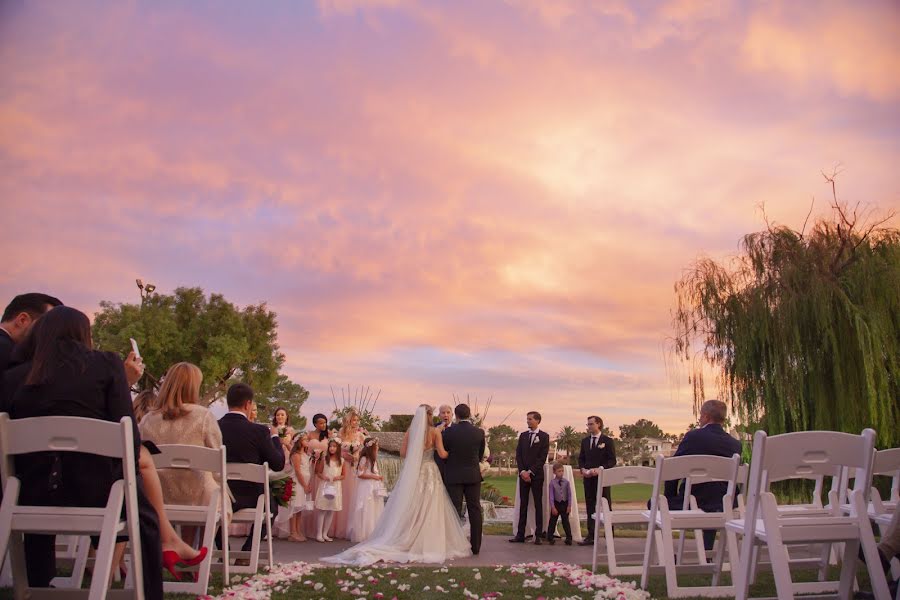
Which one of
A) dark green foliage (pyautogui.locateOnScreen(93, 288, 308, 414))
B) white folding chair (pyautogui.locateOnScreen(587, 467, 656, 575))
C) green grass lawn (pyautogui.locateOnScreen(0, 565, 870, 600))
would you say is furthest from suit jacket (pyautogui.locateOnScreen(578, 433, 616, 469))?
dark green foliage (pyautogui.locateOnScreen(93, 288, 308, 414))

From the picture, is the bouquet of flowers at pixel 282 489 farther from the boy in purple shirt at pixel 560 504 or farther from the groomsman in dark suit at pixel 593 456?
the groomsman in dark suit at pixel 593 456

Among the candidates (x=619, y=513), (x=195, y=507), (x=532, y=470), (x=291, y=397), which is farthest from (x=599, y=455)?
(x=291, y=397)

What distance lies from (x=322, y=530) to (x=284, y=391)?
188 ft

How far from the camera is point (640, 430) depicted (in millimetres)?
32781

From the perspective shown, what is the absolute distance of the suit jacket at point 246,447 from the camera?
8.30 metres

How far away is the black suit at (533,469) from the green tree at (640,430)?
19963mm

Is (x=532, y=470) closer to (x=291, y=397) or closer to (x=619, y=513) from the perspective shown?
(x=619, y=513)

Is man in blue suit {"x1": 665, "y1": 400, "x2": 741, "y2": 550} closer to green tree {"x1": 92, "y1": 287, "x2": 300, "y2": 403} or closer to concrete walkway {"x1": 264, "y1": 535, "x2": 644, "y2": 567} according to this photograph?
concrete walkway {"x1": 264, "y1": 535, "x2": 644, "y2": 567}

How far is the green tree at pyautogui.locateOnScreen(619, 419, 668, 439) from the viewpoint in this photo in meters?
32.5

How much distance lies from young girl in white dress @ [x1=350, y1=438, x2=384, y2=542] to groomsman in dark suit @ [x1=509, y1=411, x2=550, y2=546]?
247 cm

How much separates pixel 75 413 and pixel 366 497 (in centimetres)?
929

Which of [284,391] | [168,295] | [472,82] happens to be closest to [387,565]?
[472,82]

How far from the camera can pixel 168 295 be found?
44844mm

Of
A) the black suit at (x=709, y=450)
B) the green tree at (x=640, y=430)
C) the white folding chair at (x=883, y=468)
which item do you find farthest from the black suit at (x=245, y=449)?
the green tree at (x=640, y=430)
